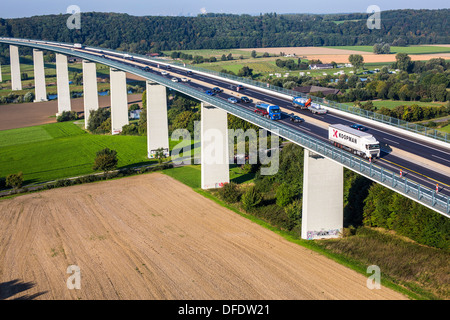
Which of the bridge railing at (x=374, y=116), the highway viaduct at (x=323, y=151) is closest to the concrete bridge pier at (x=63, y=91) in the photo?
the highway viaduct at (x=323, y=151)

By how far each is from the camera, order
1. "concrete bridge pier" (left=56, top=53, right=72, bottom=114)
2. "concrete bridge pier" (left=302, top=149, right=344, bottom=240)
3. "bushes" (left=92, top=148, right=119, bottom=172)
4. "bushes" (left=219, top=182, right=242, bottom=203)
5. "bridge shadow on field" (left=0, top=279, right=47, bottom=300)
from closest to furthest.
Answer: "bridge shadow on field" (left=0, top=279, right=47, bottom=300) < "concrete bridge pier" (left=302, top=149, right=344, bottom=240) < "bushes" (left=219, top=182, right=242, bottom=203) < "bushes" (left=92, top=148, right=119, bottom=172) < "concrete bridge pier" (left=56, top=53, right=72, bottom=114)

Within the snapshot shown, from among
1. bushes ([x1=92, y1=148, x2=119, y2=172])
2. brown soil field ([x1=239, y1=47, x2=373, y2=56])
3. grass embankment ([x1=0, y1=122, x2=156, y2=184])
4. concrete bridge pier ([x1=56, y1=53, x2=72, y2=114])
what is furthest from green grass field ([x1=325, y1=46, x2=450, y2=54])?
bushes ([x1=92, y1=148, x2=119, y2=172])

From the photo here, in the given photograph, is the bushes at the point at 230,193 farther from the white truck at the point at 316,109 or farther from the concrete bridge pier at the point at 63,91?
the concrete bridge pier at the point at 63,91

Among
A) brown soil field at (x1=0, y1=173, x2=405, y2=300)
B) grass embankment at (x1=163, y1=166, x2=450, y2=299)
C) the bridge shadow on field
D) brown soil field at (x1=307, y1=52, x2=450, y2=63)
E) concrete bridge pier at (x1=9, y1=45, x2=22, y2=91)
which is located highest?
brown soil field at (x1=307, y1=52, x2=450, y2=63)

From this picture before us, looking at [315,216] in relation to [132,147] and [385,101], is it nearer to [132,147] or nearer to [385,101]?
[132,147]

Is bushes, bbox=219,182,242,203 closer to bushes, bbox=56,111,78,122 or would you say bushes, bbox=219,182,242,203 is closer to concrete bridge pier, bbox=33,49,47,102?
bushes, bbox=56,111,78,122

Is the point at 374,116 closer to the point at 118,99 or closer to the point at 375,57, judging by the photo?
the point at 118,99
